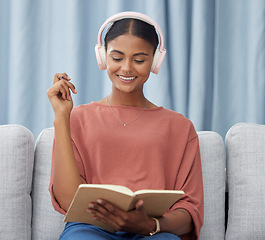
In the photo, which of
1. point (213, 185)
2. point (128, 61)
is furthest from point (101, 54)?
point (213, 185)

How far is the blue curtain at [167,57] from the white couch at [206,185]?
1.07ft

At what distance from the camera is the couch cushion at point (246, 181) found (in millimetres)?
1629

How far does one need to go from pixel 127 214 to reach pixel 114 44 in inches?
23.8

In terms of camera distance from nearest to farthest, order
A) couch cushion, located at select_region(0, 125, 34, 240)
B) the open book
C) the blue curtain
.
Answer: the open book → couch cushion, located at select_region(0, 125, 34, 240) → the blue curtain

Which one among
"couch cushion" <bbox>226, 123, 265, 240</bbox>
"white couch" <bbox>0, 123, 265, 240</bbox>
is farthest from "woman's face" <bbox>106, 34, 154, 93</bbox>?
"couch cushion" <bbox>226, 123, 265, 240</bbox>

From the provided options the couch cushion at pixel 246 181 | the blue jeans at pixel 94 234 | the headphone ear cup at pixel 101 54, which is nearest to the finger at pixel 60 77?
the headphone ear cup at pixel 101 54

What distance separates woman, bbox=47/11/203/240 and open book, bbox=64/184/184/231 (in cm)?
10

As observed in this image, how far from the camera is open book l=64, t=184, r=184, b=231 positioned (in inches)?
40.7

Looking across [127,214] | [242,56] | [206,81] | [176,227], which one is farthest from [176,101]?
[127,214]

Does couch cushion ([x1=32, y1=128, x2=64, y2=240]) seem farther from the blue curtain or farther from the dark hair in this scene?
the dark hair

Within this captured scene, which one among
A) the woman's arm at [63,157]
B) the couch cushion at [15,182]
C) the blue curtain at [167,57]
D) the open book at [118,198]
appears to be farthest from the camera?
the blue curtain at [167,57]

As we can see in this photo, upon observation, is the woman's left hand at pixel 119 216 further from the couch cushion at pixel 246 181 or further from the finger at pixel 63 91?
the couch cushion at pixel 246 181

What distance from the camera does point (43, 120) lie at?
2055 mm

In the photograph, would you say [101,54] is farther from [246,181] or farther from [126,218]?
[246,181]
